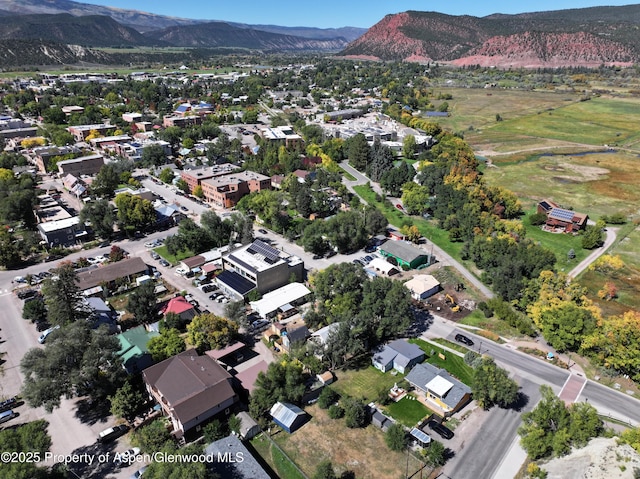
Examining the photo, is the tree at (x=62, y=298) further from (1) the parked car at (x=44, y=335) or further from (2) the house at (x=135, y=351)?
(2) the house at (x=135, y=351)

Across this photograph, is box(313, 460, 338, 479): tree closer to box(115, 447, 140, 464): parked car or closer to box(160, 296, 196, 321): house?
box(115, 447, 140, 464): parked car

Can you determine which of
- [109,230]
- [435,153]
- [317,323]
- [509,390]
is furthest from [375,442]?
[435,153]

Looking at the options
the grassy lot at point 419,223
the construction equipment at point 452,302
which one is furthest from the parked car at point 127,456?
the grassy lot at point 419,223

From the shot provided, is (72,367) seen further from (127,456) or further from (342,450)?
(342,450)

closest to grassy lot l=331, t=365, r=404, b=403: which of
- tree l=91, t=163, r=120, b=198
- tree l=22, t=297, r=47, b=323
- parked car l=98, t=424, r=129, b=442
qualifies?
parked car l=98, t=424, r=129, b=442

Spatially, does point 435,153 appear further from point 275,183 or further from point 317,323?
point 317,323
